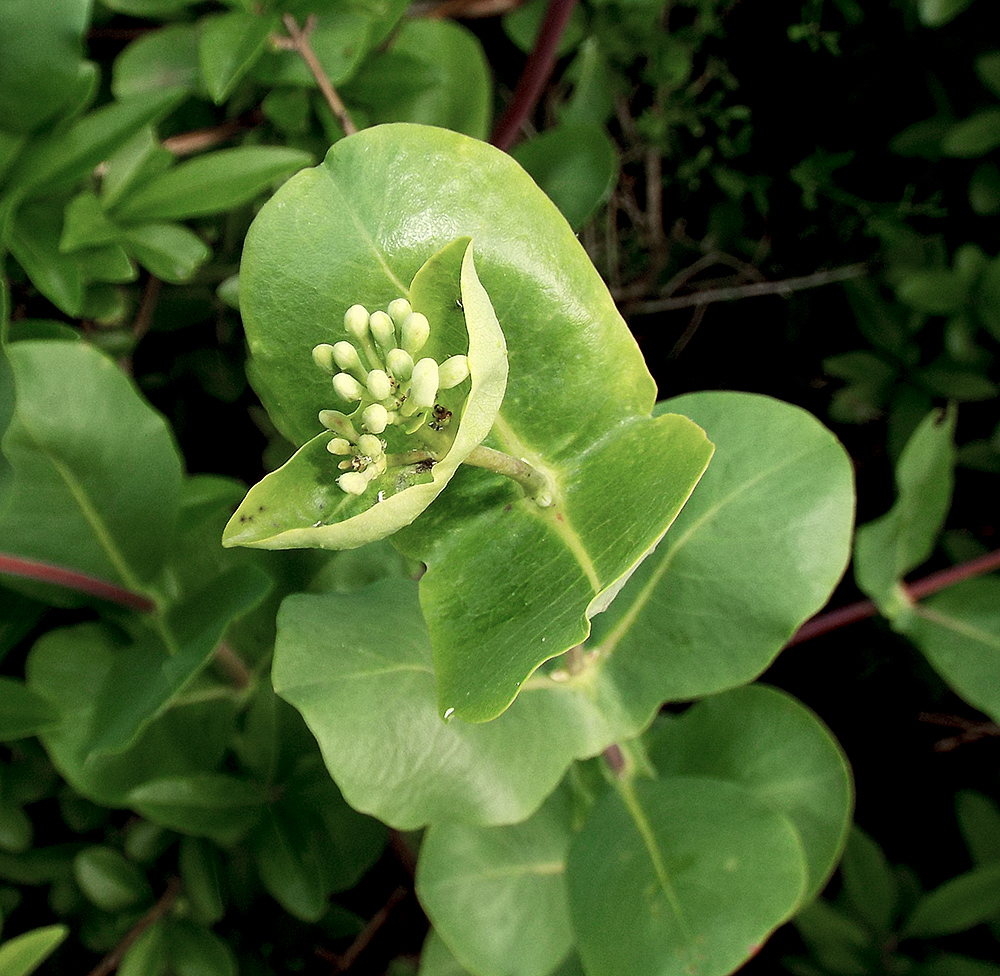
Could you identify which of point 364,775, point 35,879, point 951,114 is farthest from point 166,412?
point 951,114

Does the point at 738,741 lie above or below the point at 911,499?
below

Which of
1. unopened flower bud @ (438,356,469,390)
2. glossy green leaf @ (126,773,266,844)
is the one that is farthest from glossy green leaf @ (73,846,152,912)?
unopened flower bud @ (438,356,469,390)

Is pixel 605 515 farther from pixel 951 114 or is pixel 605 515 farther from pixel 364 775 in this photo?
pixel 951 114

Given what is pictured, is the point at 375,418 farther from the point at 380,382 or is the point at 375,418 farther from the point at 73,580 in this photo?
the point at 73,580

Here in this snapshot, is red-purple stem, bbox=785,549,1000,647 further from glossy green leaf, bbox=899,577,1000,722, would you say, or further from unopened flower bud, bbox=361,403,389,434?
unopened flower bud, bbox=361,403,389,434

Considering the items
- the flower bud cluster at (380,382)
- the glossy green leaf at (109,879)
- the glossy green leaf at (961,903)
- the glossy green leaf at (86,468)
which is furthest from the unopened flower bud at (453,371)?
the glossy green leaf at (961,903)
